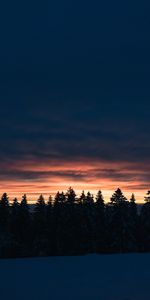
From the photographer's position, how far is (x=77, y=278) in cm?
1490

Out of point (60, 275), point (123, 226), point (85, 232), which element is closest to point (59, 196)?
point (85, 232)

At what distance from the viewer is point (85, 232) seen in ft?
173

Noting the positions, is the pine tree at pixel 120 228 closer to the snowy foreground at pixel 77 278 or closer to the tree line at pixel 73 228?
the tree line at pixel 73 228

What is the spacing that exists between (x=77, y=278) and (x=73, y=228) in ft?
123

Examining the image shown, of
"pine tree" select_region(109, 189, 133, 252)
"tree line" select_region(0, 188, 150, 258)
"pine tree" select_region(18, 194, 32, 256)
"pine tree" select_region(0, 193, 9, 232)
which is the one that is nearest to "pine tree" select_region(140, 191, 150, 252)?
"tree line" select_region(0, 188, 150, 258)

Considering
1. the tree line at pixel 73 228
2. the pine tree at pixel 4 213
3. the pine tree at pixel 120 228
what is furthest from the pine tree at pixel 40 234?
the pine tree at pixel 120 228

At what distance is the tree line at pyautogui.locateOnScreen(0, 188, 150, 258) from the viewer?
4950 centimetres

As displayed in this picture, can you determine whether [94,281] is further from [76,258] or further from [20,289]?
[76,258]

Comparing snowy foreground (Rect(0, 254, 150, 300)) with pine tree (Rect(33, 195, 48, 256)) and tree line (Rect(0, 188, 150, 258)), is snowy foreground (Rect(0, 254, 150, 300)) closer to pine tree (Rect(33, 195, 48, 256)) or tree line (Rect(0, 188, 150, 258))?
tree line (Rect(0, 188, 150, 258))

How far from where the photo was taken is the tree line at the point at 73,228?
49500mm

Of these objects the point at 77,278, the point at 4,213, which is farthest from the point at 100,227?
the point at 77,278

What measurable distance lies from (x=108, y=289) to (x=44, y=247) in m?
42.0

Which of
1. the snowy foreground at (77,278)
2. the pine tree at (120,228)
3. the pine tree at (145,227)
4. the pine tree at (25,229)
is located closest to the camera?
the snowy foreground at (77,278)

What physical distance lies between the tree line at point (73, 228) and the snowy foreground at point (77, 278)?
3027cm
